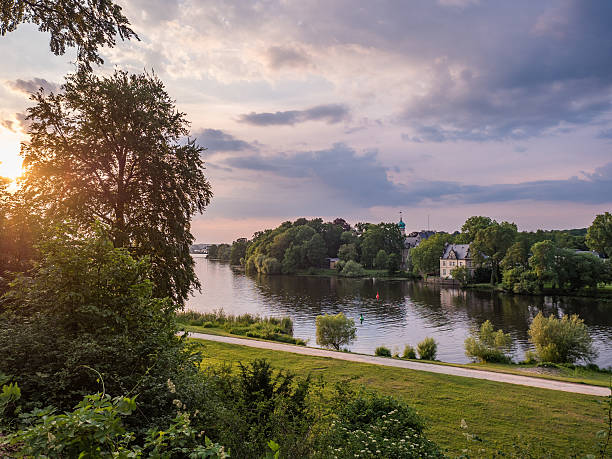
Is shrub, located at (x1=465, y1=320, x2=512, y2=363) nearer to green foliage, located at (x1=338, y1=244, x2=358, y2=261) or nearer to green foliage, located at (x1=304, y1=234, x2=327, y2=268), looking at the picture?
green foliage, located at (x1=338, y1=244, x2=358, y2=261)

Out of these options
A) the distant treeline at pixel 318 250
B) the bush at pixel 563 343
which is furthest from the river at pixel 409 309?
the distant treeline at pixel 318 250

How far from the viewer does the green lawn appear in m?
8.05

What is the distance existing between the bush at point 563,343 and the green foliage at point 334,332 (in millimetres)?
10879

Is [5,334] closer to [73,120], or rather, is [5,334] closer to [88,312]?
[88,312]

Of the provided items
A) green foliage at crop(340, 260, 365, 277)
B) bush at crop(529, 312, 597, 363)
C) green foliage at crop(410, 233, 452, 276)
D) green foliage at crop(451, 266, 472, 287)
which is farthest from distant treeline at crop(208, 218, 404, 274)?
bush at crop(529, 312, 597, 363)

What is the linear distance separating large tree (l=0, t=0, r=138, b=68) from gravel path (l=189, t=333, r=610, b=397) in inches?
529

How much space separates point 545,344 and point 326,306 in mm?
25830

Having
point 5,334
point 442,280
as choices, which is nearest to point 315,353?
point 5,334

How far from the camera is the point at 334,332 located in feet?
80.2

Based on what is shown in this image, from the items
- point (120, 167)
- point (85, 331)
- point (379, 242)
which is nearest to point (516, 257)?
point (379, 242)

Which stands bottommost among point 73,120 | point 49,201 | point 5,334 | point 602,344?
point 602,344

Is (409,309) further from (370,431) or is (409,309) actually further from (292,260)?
(292,260)

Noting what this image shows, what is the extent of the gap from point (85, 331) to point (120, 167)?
11.4 meters

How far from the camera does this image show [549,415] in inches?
384
